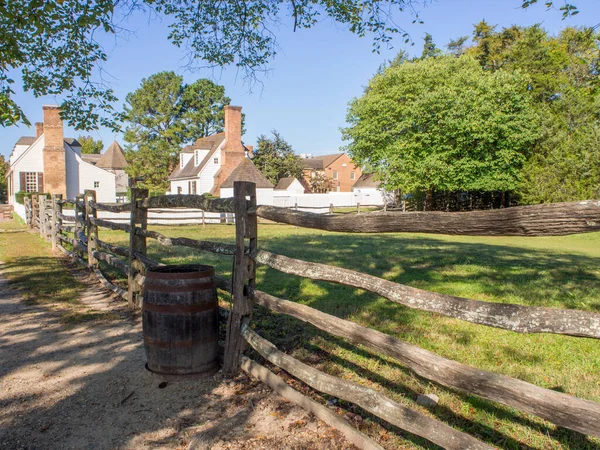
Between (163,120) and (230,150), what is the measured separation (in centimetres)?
2704

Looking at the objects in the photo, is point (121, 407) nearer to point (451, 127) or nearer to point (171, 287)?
point (171, 287)

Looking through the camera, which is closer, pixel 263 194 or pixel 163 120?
pixel 263 194

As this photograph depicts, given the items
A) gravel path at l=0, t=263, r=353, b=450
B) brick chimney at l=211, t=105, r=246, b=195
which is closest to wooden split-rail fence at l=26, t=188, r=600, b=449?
gravel path at l=0, t=263, r=353, b=450

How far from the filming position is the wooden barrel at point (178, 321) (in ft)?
13.2

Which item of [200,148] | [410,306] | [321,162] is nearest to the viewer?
[410,306]

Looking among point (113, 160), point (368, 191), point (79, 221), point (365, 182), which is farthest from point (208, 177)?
point (365, 182)

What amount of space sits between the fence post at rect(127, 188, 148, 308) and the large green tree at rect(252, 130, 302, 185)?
48.1 meters

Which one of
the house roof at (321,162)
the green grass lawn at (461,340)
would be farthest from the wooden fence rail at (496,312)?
the house roof at (321,162)

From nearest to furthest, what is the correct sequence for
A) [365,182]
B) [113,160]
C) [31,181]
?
[31,181], [113,160], [365,182]

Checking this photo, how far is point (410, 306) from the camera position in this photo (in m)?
2.68

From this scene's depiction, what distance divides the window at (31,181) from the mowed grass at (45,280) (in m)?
22.0

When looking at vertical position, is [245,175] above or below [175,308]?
above

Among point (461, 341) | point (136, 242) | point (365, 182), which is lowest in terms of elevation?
point (461, 341)

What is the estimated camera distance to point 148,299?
4.08 metres
